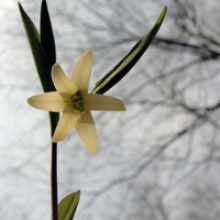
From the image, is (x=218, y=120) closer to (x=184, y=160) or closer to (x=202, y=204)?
(x=184, y=160)

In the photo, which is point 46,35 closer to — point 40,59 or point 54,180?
point 40,59

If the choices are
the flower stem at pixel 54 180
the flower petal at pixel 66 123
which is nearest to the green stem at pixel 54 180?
the flower stem at pixel 54 180

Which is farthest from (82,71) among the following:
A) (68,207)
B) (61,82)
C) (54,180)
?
(68,207)

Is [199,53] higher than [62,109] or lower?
higher

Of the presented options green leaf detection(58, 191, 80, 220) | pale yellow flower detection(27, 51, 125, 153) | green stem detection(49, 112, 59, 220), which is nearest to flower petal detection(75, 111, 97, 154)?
pale yellow flower detection(27, 51, 125, 153)

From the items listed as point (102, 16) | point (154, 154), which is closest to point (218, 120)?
point (154, 154)

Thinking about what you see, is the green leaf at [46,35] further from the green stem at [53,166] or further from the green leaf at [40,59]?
the green stem at [53,166]
